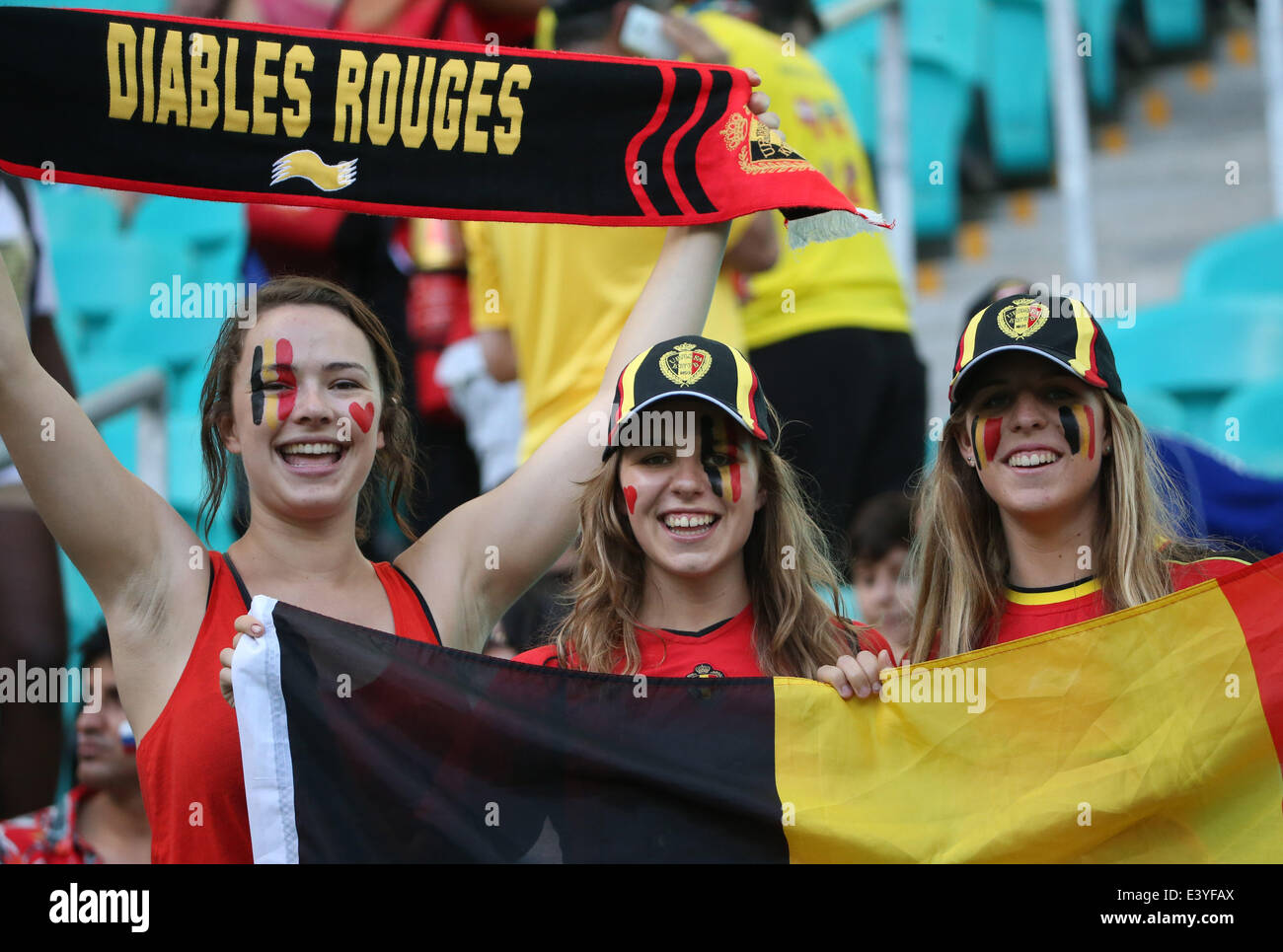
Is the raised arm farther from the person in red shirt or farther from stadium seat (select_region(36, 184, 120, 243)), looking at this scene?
stadium seat (select_region(36, 184, 120, 243))

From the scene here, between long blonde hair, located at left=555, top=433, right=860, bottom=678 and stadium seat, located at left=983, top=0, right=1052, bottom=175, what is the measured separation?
7.11 metres

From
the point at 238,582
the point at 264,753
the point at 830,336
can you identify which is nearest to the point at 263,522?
the point at 238,582

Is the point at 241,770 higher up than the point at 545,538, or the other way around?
the point at 545,538

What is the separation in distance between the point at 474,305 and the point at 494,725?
2.74 m

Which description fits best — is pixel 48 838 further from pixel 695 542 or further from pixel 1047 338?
pixel 1047 338

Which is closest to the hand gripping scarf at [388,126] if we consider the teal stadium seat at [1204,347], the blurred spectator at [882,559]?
the blurred spectator at [882,559]

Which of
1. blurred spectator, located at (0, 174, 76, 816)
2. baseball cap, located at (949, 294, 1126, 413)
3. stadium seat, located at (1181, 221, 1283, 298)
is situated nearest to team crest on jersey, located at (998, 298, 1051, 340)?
baseball cap, located at (949, 294, 1126, 413)

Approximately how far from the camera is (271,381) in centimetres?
313

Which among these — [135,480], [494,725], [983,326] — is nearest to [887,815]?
[494,725]

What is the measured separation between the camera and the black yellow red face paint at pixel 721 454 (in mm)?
3184

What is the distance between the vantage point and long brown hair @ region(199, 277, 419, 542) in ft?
10.6

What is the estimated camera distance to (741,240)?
466cm

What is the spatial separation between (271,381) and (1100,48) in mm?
7850
